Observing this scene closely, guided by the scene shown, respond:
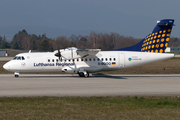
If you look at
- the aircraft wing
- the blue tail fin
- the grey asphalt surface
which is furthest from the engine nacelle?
the blue tail fin

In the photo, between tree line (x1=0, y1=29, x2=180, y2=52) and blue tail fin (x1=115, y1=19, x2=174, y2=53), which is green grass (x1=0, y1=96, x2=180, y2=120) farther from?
tree line (x1=0, y1=29, x2=180, y2=52)

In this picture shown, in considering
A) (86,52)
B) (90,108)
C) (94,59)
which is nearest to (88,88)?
(90,108)

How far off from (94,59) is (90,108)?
17.1 metres

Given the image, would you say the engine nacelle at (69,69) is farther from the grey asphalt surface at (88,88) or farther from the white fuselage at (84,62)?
the grey asphalt surface at (88,88)

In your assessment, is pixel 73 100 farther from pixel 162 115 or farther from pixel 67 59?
pixel 67 59

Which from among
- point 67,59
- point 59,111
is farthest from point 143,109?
point 67,59

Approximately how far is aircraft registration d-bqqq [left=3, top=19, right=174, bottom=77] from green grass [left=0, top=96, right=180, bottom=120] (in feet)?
45.0

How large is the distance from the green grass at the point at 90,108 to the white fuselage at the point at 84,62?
13.7 meters

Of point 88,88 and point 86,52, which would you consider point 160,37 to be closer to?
point 86,52

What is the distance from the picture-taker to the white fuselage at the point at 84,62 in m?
28.5

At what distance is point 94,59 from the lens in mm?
29234

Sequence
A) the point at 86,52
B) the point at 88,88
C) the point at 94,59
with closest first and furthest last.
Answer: the point at 88,88
the point at 86,52
the point at 94,59

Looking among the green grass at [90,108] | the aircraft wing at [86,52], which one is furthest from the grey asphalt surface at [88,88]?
the aircraft wing at [86,52]

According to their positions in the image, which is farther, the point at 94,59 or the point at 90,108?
the point at 94,59
